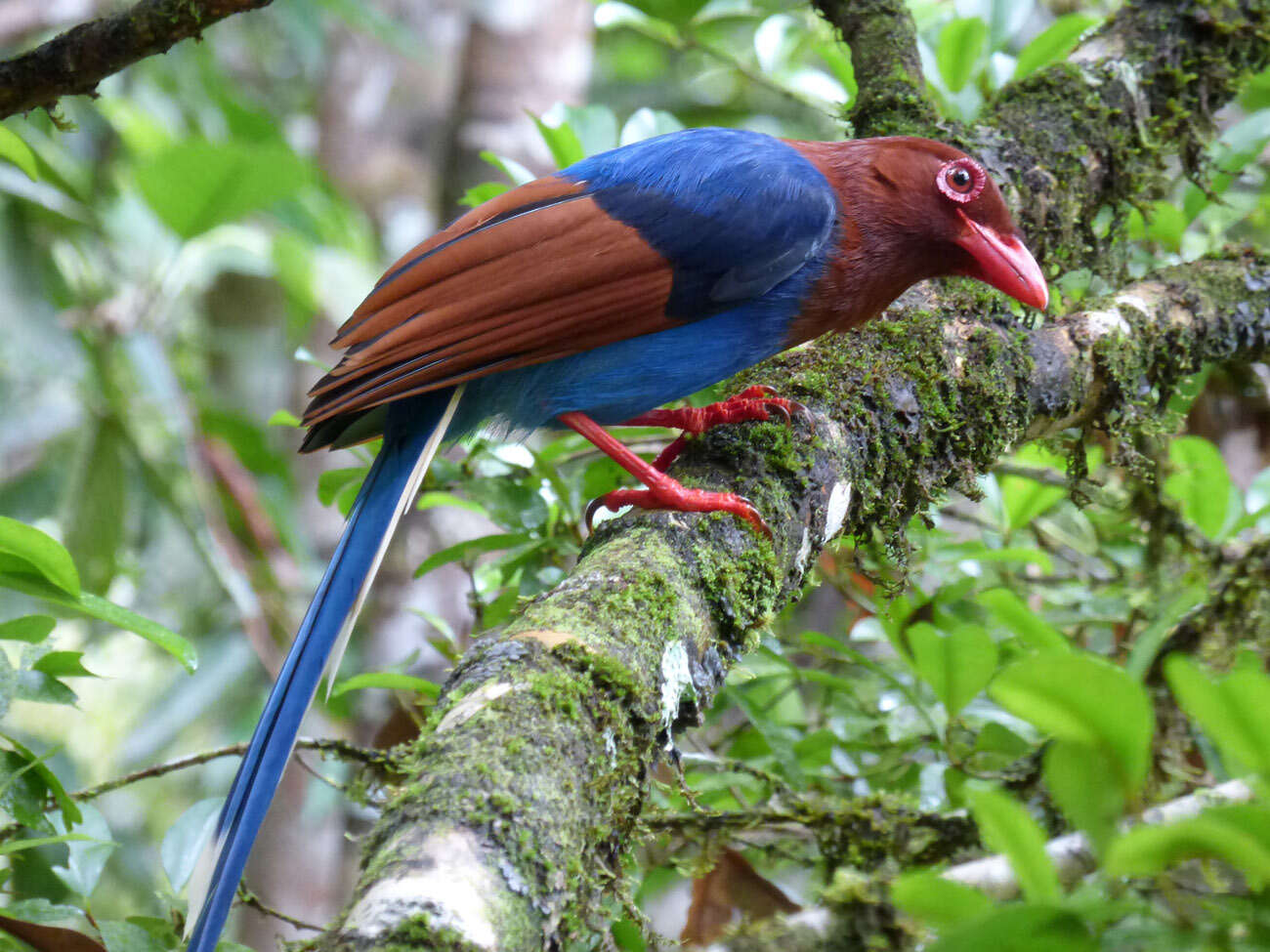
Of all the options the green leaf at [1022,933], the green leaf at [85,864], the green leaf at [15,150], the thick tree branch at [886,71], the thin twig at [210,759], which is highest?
the thick tree branch at [886,71]

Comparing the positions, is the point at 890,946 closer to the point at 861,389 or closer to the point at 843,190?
the point at 861,389

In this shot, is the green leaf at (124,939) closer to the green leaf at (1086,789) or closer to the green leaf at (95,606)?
the green leaf at (95,606)

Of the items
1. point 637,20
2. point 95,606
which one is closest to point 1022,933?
point 95,606

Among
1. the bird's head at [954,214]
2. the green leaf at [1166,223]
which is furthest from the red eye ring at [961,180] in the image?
the green leaf at [1166,223]

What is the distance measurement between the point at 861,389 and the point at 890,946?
1.23m

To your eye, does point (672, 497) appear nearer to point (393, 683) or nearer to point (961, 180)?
point (393, 683)

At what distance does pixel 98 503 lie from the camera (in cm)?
467

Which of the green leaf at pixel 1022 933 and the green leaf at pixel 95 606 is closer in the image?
the green leaf at pixel 1022 933

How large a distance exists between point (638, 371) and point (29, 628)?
129 centimetres

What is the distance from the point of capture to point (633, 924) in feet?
5.60

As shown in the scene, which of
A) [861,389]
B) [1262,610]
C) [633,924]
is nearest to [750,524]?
[861,389]

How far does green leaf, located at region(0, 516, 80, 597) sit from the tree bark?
0.68m

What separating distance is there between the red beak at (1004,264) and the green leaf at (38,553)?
2007mm

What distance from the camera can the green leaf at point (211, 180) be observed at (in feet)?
11.9
